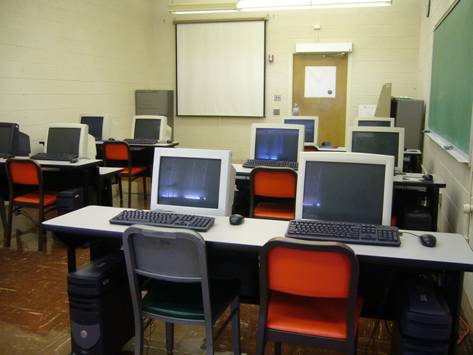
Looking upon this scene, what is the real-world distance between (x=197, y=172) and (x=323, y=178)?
651 millimetres

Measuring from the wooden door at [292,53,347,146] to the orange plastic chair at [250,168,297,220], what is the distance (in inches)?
185

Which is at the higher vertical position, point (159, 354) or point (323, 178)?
point (323, 178)

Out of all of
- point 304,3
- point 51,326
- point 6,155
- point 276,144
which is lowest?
point 51,326

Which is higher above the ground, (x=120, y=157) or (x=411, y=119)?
(x=411, y=119)

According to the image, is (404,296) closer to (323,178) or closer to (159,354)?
(323,178)

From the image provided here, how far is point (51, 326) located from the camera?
2.75 meters

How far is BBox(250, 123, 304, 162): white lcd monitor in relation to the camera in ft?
12.8

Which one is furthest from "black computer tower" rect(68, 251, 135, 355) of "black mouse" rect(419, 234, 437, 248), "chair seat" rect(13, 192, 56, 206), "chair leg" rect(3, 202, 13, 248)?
"chair leg" rect(3, 202, 13, 248)

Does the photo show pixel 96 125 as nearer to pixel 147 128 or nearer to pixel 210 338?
pixel 147 128

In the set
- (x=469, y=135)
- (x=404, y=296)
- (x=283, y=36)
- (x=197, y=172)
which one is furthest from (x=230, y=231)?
(x=283, y=36)

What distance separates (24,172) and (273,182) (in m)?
2.26

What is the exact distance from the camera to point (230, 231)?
6.90 ft

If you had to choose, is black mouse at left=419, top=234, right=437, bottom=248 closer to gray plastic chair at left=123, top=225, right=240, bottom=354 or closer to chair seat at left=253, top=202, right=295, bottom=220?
gray plastic chair at left=123, top=225, right=240, bottom=354

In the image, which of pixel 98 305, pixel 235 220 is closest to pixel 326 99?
pixel 235 220
